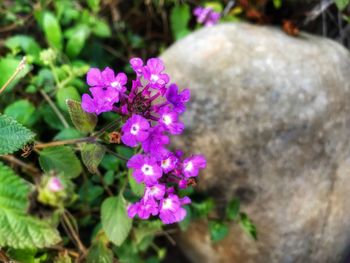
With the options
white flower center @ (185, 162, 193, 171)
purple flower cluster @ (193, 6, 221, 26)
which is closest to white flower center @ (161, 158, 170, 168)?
white flower center @ (185, 162, 193, 171)

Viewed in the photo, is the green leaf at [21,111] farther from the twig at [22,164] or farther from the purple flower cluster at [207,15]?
the purple flower cluster at [207,15]

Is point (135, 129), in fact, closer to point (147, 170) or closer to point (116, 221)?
point (147, 170)

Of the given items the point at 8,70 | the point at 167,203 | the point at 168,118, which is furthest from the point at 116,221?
the point at 8,70

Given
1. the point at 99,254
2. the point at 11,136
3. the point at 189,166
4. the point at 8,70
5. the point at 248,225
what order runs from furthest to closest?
the point at 248,225, the point at 8,70, the point at 99,254, the point at 189,166, the point at 11,136

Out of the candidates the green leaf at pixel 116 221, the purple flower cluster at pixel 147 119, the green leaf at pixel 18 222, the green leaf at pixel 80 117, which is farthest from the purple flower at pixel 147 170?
the green leaf at pixel 116 221

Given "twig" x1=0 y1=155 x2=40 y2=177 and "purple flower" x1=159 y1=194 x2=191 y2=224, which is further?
"twig" x1=0 y1=155 x2=40 y2=177

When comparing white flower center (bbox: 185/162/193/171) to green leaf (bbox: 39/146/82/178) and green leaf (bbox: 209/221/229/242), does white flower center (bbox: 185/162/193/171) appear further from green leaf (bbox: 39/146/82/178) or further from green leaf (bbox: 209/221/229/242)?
green leaf (bbox: 209/221/229/242)

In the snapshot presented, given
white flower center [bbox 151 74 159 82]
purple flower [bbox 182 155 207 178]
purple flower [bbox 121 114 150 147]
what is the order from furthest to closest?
purple flower [bbox 182 155 207 178] → white flower center [bbox 151 74 159 82] → purple flower [bbox 121 114 150 147]
